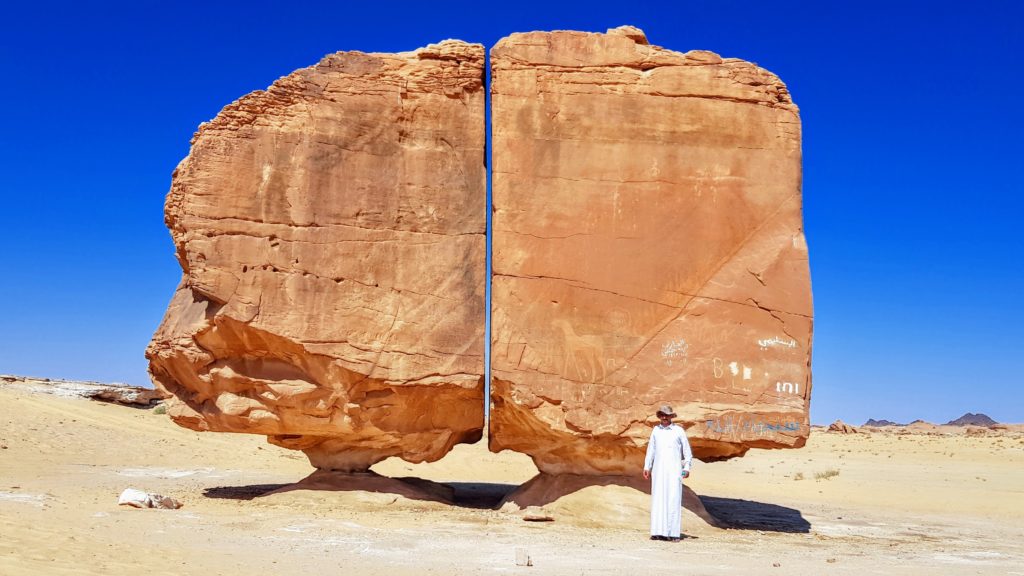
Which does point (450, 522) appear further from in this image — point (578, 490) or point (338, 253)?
point (338, 253)

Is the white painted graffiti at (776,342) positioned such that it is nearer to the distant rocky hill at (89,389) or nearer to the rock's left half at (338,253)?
the rock's left half at (338,253)

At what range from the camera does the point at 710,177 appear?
31.0 feet

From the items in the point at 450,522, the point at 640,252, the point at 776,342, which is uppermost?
the point at 640,252

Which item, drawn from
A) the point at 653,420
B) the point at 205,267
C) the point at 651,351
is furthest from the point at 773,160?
the point at 205,267

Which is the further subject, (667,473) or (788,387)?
(788,387)

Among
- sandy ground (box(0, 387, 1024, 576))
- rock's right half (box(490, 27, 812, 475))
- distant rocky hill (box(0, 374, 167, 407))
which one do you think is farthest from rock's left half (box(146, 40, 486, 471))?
distant rocky hill (box(0, 374, 167, 407))

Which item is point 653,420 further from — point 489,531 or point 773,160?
point 773,160

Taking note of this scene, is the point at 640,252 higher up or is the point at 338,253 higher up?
the point at 640,252

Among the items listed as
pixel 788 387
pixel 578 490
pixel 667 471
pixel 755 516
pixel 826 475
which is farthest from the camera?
pixel 826 475

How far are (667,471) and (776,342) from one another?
1981 millimetres

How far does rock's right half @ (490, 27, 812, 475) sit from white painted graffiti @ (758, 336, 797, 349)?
0.02 metres

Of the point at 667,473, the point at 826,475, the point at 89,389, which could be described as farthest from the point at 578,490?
the point at 89,389

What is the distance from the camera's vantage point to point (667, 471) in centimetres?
838

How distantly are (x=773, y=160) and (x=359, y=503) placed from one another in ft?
19.6
